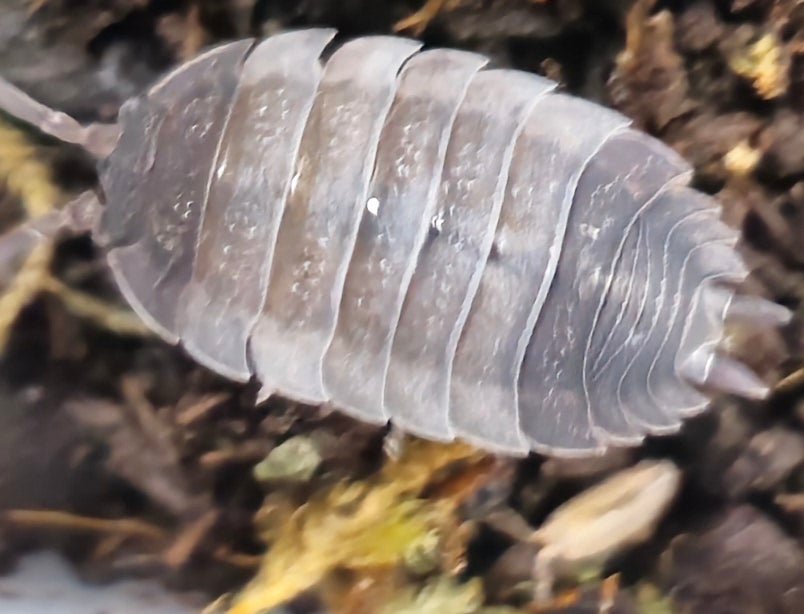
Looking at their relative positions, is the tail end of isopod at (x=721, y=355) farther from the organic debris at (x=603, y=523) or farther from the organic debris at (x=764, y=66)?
the organic debris at (x=764, y=66)

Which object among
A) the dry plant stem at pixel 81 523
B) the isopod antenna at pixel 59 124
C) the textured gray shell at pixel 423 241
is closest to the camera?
the textured gray shell at pixel 423 241

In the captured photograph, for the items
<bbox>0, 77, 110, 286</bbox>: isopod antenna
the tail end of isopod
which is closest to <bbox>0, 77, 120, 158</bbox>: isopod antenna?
<bbox>0, 77, 110, 286</bbox>: isopod antenna

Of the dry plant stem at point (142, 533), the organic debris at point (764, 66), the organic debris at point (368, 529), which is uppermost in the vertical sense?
the organic debris at point (764, 66)

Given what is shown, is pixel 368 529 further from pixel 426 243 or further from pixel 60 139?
pixel 60 139

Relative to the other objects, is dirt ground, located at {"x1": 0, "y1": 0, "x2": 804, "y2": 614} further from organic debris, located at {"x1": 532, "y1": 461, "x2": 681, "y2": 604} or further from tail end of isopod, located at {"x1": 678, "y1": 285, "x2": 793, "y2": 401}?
tail end of isopod, located at {"x1": 678, "y1": 285, "x2": 793, "y2": 401}

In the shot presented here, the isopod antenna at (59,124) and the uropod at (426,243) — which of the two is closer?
the uropod at (426,243)

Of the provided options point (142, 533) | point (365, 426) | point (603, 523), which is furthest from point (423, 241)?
point (142, 533)

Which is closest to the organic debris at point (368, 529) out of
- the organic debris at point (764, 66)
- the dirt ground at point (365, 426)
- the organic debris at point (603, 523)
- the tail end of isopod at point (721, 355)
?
the dirt ground at point (365, 426)

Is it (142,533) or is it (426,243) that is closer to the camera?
(426,243)

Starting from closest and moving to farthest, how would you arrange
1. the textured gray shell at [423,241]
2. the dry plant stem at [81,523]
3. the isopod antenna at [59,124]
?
the textured gray shell at [423,241], the isopod antenna at [59,124], the dry plant stem at [81,523]

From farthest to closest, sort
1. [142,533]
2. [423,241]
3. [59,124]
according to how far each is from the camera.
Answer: [142,533] < [59,124] < [423,241]
